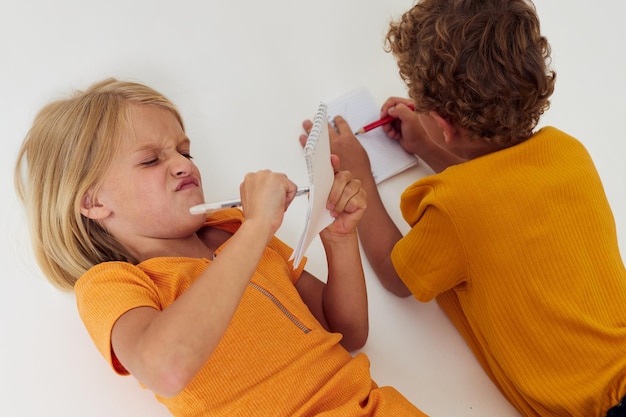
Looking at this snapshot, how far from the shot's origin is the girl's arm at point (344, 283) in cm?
103

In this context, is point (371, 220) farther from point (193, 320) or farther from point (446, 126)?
point (193, 320)

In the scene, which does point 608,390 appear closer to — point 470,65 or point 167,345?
point 470,65

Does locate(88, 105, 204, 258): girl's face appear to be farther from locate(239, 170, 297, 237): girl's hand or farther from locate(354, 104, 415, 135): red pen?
locate(354, 104, 415, 135): red pen

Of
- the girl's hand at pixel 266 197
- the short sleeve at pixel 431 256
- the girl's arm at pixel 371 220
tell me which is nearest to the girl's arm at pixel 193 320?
the girl's hand at pixel 266 197

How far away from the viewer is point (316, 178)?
2.77 ft

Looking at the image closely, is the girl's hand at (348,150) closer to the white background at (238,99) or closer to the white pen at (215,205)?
the white background at (238,99)

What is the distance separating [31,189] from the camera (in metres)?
1.04

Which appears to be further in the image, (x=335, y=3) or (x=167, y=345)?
(x=335, y=3)

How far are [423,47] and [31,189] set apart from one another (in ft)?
2.37

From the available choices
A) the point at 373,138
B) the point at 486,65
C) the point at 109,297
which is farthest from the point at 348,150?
the point at 109,297

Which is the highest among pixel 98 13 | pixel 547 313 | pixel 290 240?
pixel 98 13

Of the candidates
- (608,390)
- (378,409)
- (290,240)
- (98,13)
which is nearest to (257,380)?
(378,409)

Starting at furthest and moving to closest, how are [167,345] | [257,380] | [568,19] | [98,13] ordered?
[568,19]
[98,13]
[257,380]
[167,345]

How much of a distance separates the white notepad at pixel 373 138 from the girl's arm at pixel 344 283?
28 cm
